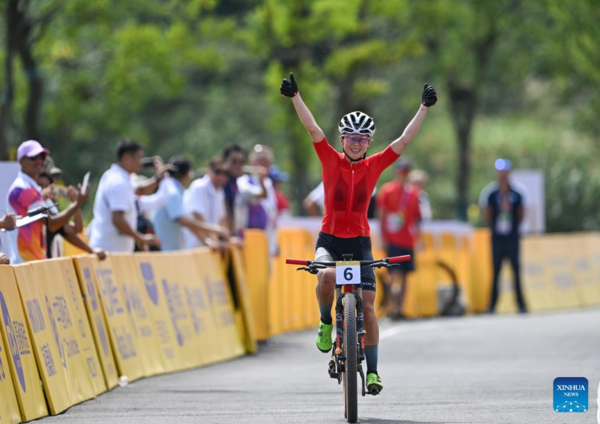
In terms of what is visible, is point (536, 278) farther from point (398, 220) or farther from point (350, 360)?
point (350, 360)

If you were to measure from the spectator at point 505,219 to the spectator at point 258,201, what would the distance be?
19.2ft

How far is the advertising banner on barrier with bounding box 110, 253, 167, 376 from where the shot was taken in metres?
13.5

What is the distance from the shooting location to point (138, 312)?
45.1ft

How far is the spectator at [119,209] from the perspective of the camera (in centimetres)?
1435

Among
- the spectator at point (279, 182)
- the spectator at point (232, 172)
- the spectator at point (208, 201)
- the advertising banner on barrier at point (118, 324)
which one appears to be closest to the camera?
the advertising banner on barrier at point (118, 324)

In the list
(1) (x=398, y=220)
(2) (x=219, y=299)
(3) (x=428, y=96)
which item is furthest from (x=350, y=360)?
(1) (x=398, y=220)

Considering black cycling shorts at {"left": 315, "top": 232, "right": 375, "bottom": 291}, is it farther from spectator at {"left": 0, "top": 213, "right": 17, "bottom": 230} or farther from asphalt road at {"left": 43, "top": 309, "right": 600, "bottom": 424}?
spectator at {"left": 0, "top": 213, "right": 17, "bottom": 230}

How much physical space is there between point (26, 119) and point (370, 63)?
10.5 m

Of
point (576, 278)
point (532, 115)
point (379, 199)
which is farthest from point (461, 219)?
point (532, 115)

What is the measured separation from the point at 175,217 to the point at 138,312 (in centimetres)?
292

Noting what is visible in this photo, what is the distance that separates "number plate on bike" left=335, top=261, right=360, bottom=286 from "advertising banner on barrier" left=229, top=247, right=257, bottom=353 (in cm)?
700

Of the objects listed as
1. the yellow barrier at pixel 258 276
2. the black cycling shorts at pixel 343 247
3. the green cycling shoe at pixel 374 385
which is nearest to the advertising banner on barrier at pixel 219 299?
the yellow barrier at pixel 258 276

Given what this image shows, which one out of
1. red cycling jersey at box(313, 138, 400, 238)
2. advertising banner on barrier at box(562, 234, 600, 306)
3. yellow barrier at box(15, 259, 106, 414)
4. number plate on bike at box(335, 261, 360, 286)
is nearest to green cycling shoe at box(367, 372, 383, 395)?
number plate on bike at box(335, 261, 360, 286)

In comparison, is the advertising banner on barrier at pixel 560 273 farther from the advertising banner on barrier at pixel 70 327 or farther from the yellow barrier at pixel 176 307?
the advertising banner on barrier at pixel 70 327
